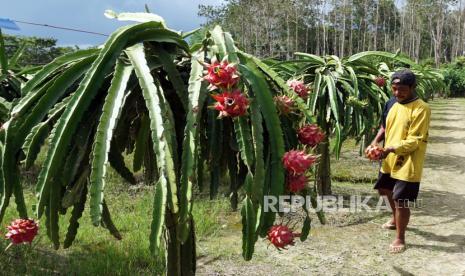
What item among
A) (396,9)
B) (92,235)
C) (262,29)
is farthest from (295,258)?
(396,9)

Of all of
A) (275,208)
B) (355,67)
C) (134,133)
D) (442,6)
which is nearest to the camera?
(275,208)

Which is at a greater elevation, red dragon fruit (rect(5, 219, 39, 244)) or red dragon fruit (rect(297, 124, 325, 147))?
red dragon fruit (rect(297, 124, 325, 147))

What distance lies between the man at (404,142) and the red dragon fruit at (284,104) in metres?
1.72

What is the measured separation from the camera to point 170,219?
6.43ft

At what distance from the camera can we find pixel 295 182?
1.63 m

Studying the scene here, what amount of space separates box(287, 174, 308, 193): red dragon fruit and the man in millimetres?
1822

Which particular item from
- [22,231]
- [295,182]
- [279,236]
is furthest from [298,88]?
[22,231]

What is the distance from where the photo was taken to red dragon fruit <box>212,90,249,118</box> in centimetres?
155

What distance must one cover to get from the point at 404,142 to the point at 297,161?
2.05 meters

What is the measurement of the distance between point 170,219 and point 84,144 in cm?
53

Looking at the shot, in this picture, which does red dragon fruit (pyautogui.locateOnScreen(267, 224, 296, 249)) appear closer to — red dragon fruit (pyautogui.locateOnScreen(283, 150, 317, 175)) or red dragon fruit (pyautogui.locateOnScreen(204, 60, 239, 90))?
red dragon fruit (pyautogui.locateOnScreen(283, 150, 317, 175))

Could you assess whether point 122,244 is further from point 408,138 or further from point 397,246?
point 408,138

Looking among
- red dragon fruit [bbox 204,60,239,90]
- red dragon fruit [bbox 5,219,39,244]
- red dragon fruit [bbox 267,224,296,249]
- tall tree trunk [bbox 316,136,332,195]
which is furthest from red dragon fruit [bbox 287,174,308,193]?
tall tree trunk [bbox 316,136,332,195]

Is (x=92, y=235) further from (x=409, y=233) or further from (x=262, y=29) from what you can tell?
(x=262, y=29)
